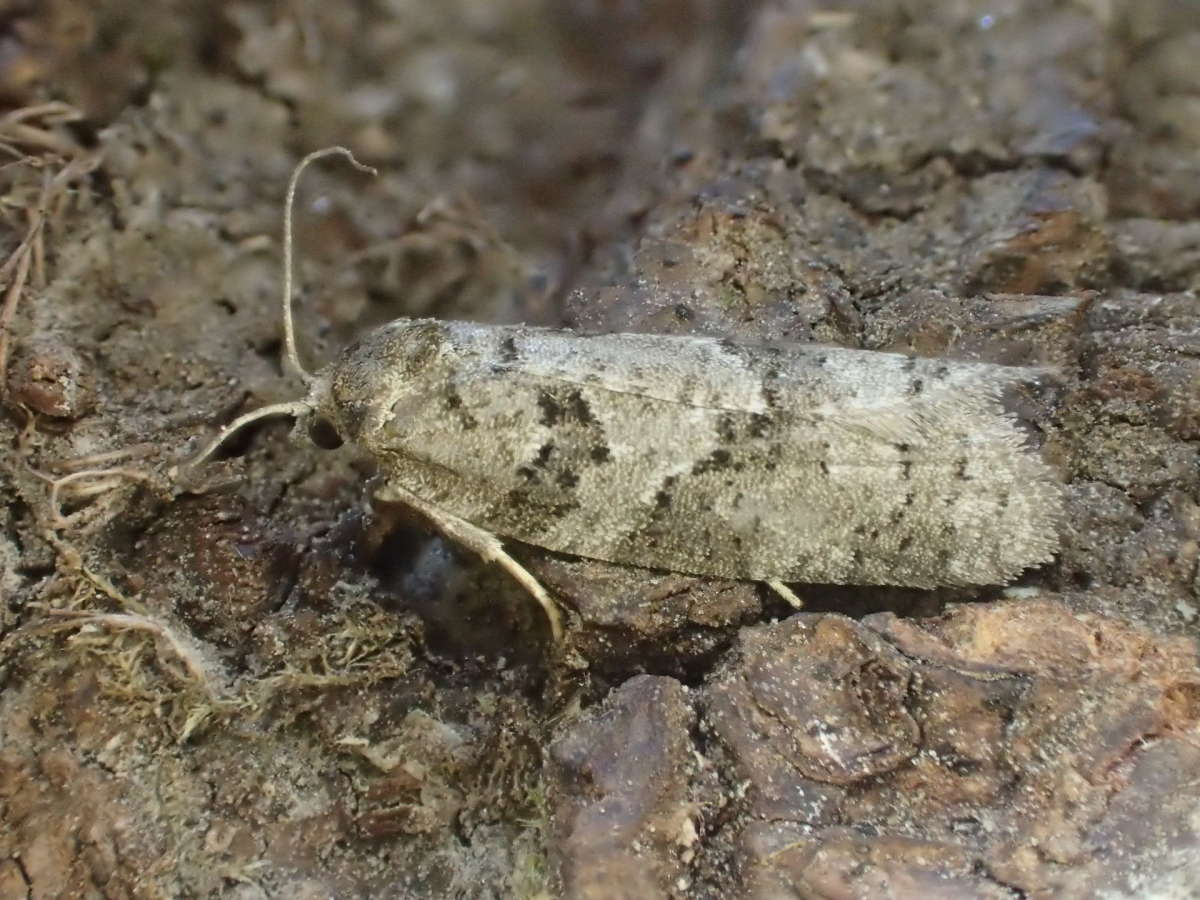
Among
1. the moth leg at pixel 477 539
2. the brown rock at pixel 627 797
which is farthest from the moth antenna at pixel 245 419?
the brown rock at pixel 627 797

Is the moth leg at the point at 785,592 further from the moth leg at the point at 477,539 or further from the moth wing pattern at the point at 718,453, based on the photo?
the moth leg at the point at 477,539

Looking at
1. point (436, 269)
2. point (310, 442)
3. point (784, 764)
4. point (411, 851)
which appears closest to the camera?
point (784, 764)

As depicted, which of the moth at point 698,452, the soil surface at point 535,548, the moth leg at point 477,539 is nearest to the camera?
the soil surface at point 535,548

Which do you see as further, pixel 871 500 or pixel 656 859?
pixel 871 500

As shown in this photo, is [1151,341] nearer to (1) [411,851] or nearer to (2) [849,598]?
(2) [849,598]

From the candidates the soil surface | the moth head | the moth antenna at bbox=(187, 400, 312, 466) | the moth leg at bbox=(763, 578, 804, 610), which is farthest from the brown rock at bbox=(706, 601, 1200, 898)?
the moth antenna at bbox=(187, 400, 312, 466)

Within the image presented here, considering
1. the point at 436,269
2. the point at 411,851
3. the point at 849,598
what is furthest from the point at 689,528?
the point at 436,269

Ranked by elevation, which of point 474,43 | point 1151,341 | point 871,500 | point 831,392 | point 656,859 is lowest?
point 656,859

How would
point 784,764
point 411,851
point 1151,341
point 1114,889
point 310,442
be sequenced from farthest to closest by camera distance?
point 310,442
point 1151,341
point 411,851
point 784,764
point 1114,889
